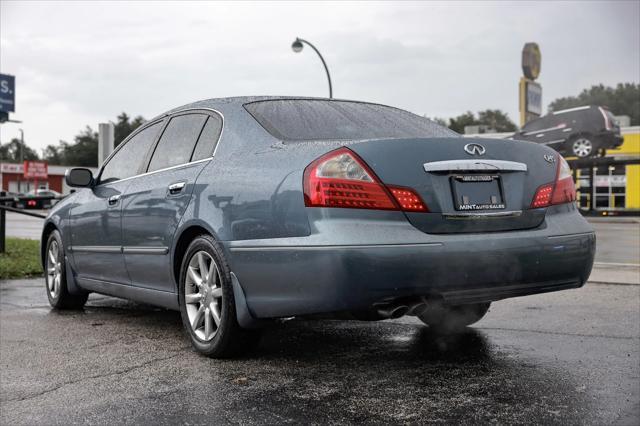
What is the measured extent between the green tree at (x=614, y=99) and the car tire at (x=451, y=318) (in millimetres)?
107325

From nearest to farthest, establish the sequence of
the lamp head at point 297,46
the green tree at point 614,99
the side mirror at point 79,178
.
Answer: the side mirror at point 79,178 < the lamp head at point 297,46 < the green tree at point 614,99

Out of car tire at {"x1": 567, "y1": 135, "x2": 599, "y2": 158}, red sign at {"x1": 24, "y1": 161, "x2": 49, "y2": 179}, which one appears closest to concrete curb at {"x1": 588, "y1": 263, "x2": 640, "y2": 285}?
car tire at {"x1": 567, "y1": 135, "x2": 599, "y2": 158}

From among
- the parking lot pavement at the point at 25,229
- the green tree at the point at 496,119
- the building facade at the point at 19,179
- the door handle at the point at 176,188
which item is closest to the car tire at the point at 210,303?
the door handle at the point at 176,188

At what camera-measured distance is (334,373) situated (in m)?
3.89

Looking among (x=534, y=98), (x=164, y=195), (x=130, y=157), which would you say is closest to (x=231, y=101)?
(x=164, y=195)

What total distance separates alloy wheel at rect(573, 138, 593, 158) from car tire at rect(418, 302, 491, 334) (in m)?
22.9

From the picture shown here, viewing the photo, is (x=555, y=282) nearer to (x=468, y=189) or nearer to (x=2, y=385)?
(x=468, y=189)

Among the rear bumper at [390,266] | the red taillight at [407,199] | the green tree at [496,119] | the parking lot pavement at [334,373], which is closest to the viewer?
the parking lot pavement at [334,373]

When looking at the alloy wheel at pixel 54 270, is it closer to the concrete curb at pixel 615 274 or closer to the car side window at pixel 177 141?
the car side window at pixel 177 141

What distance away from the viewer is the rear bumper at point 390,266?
352 centimetres

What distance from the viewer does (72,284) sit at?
20.6 feet

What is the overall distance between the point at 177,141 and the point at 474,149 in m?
2.16

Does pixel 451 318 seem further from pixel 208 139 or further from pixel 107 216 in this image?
pixel 107 216

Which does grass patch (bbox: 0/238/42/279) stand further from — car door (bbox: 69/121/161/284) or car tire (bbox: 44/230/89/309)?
car door (bbox: 69/121/161/284)
